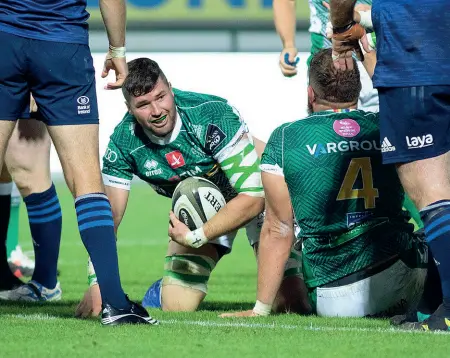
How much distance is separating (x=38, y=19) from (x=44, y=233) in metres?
1.93

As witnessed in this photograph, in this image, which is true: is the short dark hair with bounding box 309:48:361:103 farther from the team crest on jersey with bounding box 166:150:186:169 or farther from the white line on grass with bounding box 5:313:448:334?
the white line on grass with bounding box 5:313:448:334

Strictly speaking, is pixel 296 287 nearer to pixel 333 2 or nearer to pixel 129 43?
pixel 333 2

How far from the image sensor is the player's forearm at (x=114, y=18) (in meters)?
4.97

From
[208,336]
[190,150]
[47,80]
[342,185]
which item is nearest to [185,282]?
[190,150]

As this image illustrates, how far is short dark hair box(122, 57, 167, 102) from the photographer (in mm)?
5887

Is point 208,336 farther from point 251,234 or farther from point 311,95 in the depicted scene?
point 251,234

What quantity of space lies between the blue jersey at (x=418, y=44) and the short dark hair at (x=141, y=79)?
1551 millimetres

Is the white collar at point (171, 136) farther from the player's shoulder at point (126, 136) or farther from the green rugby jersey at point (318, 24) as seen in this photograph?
the green rugby jersey at point (318, 24)

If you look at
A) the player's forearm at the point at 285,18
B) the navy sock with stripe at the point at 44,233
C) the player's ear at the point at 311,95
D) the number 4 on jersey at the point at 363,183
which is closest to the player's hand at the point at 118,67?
the player's ear at the point at 311,95

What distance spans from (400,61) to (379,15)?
0.23 m

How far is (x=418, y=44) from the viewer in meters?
4.66

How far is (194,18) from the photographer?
15.9 metres

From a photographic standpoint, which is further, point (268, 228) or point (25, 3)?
point (268, 228)

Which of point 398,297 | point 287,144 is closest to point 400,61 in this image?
point 287,144
